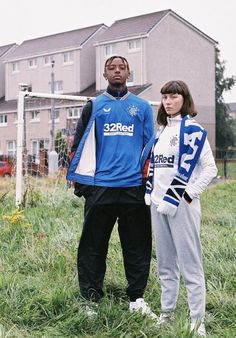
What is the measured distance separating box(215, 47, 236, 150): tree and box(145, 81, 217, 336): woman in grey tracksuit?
4019 cm

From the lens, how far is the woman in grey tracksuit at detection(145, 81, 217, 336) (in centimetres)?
344

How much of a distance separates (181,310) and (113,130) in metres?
1.44

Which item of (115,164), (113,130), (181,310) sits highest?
(113,130)

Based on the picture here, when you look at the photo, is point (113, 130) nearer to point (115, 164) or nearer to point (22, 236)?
point (115, 164)

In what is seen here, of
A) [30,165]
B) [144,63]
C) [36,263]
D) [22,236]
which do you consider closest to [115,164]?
[36,263]

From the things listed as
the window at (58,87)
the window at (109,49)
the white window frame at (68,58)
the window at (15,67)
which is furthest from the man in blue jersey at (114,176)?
the window at (15,67)

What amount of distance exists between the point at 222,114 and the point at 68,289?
134 ft

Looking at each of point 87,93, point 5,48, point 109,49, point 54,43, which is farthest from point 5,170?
point 5,48

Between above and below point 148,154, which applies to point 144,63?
above

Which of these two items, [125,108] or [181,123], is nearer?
[181,123]

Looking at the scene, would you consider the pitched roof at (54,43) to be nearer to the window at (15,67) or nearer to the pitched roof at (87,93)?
the window at (15,67)

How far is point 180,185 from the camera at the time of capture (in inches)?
135

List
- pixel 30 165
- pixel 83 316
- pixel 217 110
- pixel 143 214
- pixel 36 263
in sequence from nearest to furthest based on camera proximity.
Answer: pixel 83 316 < pixel 143 214 < pixel 36 263 < pixel 30 165 < pixel 217 110

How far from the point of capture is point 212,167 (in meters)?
3.45
